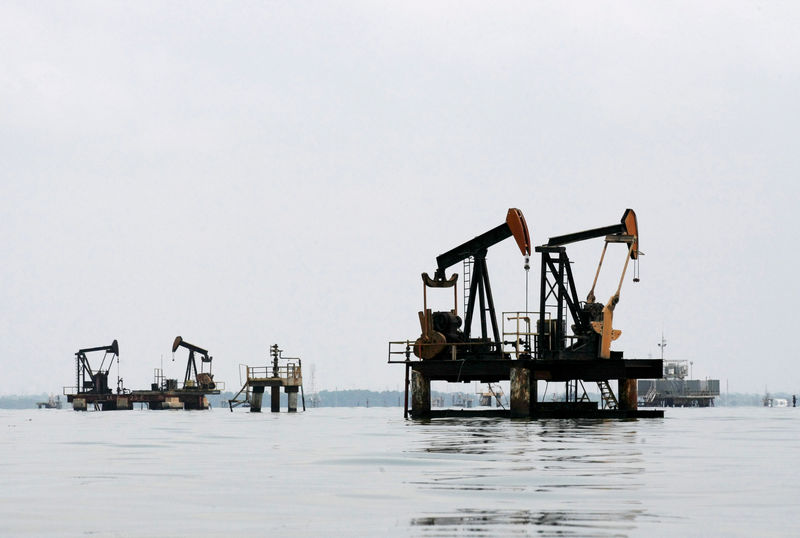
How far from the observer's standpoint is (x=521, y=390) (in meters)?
50.6

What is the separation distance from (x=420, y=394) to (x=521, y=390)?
7173mm

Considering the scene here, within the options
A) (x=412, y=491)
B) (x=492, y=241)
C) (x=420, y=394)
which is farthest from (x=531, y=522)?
(x=420, y=394)

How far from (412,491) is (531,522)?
4.04m

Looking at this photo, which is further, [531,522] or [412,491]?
[412,491]

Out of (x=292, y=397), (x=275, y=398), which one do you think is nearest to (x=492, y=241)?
(x=275, y=398)

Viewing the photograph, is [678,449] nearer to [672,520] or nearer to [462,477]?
[462,477]

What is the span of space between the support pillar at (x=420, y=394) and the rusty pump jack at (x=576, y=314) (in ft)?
23.4

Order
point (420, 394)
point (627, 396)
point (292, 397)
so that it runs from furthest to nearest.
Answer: point (292, 397) < point (420, 394) < point (627, 396)

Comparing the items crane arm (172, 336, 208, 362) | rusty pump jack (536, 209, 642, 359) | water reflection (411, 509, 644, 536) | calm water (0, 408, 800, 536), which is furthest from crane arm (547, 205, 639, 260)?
crane arm (172, 336, 208, 362)

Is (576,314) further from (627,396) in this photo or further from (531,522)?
(531,522)

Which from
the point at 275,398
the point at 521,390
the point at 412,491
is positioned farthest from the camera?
the point at 275,398

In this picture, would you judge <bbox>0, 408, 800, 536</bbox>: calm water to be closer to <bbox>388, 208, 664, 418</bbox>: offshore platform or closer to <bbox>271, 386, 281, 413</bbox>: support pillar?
<bbox>388, 208, 664, 418</bbox>: offshore platform

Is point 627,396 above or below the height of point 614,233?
below

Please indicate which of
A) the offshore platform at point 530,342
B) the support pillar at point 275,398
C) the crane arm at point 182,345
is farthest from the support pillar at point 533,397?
the crane arm at point 182,345
